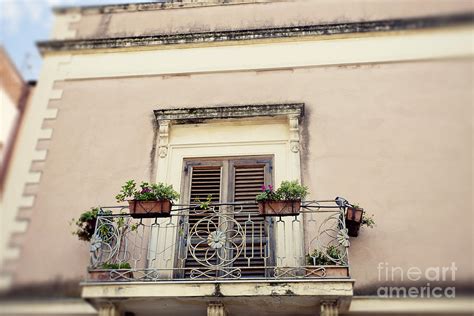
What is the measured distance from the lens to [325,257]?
6.86 metres

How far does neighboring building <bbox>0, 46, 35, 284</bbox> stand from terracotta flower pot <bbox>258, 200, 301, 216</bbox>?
357 cm

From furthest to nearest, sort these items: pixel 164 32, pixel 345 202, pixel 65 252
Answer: pixel 164 32 < pixel 65 252 < pixel 345 202

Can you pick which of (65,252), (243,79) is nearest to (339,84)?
(243,79)

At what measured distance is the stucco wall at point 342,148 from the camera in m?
7.31

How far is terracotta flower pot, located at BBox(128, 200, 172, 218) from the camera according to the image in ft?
23.2

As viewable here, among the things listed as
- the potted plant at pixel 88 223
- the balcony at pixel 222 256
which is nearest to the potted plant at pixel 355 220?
the balcony at pixel 222 256

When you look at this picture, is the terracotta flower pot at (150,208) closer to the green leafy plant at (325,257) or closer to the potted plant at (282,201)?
the potted plant at (282,201)

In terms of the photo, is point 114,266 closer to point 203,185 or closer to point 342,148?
point 203,185

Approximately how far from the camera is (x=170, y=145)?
27.6 ft

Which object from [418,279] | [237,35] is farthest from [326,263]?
[237,35]

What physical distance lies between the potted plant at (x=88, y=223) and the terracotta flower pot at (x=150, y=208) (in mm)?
531

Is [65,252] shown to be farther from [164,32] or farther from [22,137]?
[164,32]

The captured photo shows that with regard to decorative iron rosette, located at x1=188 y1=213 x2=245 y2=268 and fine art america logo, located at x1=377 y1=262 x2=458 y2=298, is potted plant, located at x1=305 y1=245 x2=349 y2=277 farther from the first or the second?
decorative iron rosette, located at x1=188 y1=213 x2=245 y2=268

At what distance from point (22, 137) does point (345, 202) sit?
491 cm
